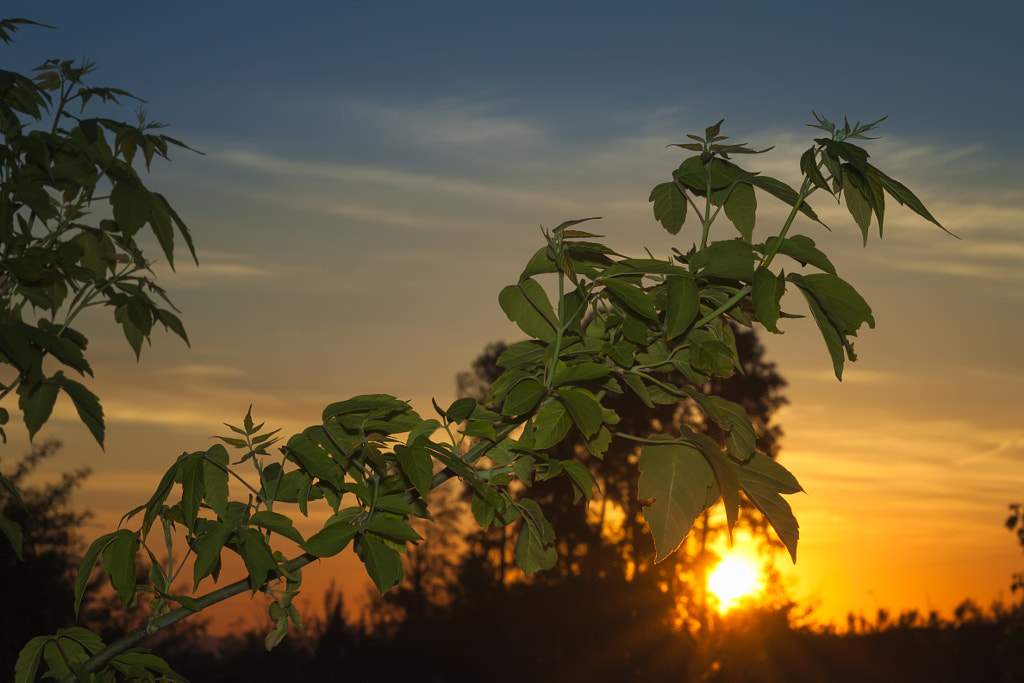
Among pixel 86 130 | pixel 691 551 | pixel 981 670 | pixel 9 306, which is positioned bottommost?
pixel 981 670

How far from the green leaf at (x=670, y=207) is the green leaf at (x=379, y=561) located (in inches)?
27.6

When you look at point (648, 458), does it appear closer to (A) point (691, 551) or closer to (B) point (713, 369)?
(B) point (713, 369)

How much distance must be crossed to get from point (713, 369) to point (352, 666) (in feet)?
67.2

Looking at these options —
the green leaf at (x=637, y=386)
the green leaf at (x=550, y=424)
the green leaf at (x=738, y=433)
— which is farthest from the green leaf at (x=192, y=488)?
the green leaf at (x=738, y=433)

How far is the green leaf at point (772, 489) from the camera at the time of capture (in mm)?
1288

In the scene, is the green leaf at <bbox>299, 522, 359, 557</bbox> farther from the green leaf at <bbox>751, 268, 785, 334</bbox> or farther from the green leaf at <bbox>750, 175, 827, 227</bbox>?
the green leaf at <bbox>750, 175, 827, 227</bbox>

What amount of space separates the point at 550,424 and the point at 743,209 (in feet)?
1.62

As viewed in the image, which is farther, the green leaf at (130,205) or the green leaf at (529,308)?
the green leaf at (130,205)

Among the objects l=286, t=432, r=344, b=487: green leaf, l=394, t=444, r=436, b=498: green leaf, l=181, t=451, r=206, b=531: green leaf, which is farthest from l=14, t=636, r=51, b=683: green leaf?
l=394, t=444, r=436, b=498: green leaf

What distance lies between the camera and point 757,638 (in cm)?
2056

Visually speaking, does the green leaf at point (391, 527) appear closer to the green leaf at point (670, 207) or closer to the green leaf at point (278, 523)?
the green leaf at point (278, 523)

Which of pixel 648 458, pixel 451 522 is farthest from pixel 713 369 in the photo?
pixel 451 522

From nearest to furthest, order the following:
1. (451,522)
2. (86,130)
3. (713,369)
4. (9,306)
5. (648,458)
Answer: (713,369) < (648,458) < (9,306) < (86,130) < (451,522)

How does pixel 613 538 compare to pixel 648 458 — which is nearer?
pixel 648 458
